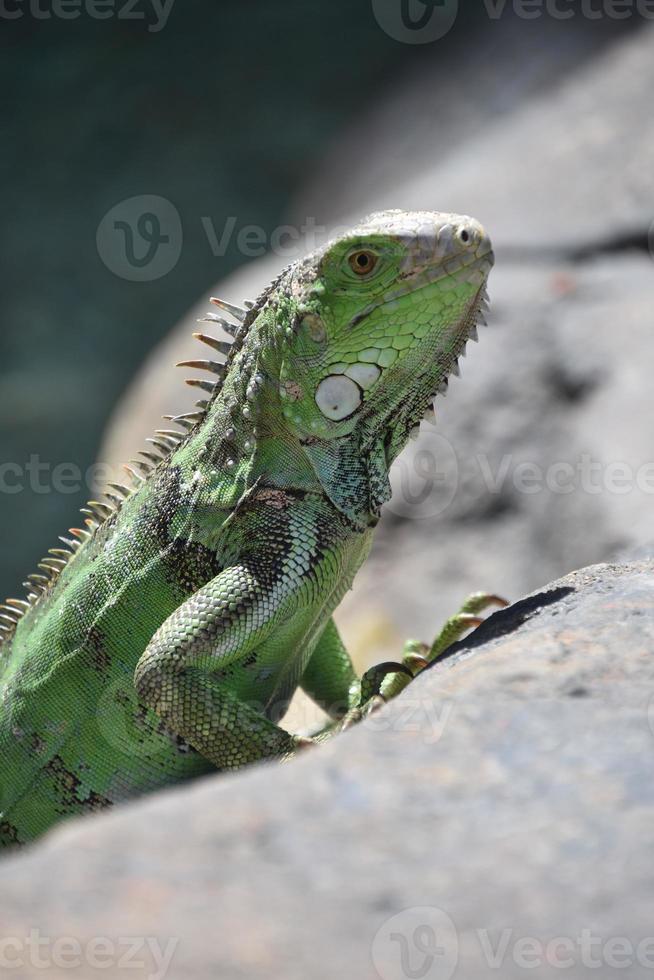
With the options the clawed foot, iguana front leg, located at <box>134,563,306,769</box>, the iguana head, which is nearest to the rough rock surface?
iguana front leg, located at <box>134,563,306,769</box>

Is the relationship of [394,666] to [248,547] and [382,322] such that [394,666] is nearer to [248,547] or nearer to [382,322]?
[248,547]

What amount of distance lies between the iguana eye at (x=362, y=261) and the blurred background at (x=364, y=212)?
2.13m

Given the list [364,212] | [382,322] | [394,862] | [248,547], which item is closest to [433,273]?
[382,322]

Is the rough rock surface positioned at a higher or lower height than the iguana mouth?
lower

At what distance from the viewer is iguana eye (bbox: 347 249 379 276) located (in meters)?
4.48

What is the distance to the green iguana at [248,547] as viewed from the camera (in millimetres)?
4426

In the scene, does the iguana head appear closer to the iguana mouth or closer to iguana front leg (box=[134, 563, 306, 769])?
the iguana mouth

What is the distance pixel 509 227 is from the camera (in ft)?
34.2

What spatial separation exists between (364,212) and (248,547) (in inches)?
311

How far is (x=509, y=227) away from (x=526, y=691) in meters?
7.79

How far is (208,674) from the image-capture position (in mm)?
4480

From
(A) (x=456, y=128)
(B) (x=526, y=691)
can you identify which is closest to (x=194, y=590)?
(B) (x=526, y=691)

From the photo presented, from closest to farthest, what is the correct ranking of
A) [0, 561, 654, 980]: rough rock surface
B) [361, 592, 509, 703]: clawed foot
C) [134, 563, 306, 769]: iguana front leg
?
[0, 561, 654, 980]: rough rock surface
[134, 563, 306, 769]: iguana front leg
[361, 592, 509, 703]: clawed foot

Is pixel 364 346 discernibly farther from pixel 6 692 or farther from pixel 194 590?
pixel 6 692
